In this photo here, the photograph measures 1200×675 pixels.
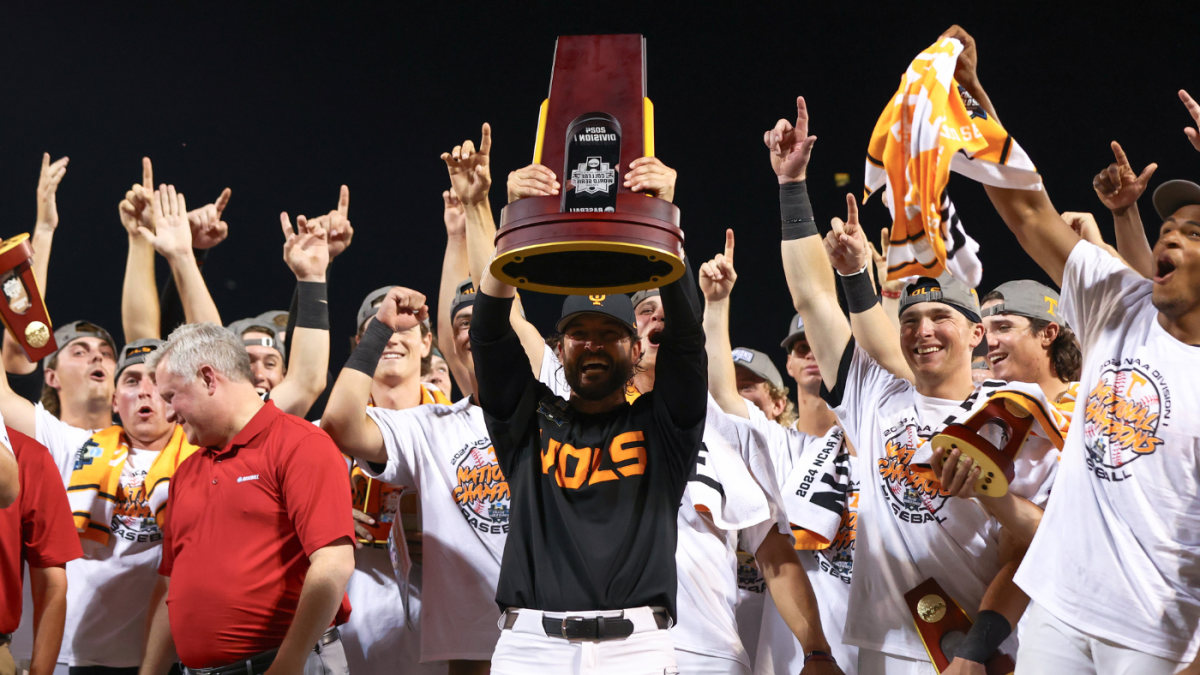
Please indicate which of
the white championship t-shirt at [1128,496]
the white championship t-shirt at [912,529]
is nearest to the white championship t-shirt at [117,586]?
the white championship t-shirt at [912,529]

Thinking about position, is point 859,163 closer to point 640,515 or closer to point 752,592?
point 752,592

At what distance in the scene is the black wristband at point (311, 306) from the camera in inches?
126

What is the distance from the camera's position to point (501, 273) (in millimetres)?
2010

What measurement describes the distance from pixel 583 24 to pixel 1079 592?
7162 millimetres

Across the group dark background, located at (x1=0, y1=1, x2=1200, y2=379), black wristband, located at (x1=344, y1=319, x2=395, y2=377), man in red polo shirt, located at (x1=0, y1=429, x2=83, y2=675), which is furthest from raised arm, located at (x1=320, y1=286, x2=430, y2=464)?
dark background, located at (x1=0, y1=1, x2=1200, y2=379)

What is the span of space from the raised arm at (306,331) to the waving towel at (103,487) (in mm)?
477

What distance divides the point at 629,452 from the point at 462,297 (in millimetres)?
1326

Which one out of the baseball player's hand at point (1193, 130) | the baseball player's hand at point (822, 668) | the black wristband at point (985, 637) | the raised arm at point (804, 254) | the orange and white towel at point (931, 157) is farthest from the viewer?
the raised arm at point (804, 254)

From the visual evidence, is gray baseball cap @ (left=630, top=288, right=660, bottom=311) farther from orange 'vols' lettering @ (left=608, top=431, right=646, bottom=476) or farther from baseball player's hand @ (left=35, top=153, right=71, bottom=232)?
baseball player's hand @ (left=35, top=153, right=71, bottom=232)

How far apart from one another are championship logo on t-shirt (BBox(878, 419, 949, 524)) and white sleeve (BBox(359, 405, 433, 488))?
1.51m

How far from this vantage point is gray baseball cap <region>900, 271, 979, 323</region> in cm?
316

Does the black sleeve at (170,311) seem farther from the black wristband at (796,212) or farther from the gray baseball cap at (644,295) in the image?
the black wristband at (796,212)

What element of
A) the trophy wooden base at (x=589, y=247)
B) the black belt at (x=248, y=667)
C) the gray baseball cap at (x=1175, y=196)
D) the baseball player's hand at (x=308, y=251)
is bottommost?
the black belt at (x=248, y=667)

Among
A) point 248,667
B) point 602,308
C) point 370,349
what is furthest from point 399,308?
point 248,667
